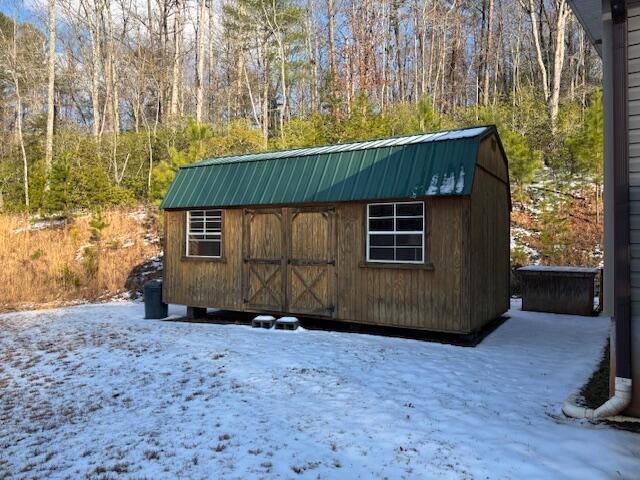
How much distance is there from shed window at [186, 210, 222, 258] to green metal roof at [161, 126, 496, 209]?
32 centimetres

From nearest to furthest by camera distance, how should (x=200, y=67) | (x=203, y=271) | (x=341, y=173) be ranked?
1. (x=341, y=173)
2. (x=203, y=271)
3. (x=200, y=67)

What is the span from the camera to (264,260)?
8.95m

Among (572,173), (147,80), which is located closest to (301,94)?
(147,80)

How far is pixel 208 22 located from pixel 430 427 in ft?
87.3

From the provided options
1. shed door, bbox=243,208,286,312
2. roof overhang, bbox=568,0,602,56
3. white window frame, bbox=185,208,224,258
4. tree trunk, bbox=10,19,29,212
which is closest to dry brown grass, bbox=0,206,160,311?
tree trunk, bbox=10,19,29,212

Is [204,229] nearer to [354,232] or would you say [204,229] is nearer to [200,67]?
[354,232]

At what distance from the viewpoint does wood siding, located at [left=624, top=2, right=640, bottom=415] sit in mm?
4074

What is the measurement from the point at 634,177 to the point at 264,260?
636 cm

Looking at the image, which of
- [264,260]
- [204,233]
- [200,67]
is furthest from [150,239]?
[200,67]

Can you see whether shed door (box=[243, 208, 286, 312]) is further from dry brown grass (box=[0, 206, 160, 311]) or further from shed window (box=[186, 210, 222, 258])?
dry brown grass (box=[0, 206, 160, 311])

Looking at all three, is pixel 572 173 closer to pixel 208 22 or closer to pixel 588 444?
pixel 588 444

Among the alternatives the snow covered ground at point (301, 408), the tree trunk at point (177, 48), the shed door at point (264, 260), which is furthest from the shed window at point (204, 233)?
the tree trunk at point (177, 48)

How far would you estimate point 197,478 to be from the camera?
10.5 ft

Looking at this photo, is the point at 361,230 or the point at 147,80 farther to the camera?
the point at 147,80
